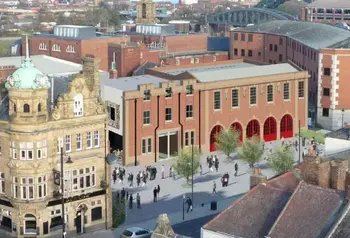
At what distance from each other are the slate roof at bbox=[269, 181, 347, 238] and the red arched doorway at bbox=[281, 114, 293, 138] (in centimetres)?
5028

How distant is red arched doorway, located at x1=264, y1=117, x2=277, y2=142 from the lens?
84.9m

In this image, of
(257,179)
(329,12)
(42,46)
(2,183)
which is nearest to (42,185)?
(2,183)

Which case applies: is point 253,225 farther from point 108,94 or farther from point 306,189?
point 108,94

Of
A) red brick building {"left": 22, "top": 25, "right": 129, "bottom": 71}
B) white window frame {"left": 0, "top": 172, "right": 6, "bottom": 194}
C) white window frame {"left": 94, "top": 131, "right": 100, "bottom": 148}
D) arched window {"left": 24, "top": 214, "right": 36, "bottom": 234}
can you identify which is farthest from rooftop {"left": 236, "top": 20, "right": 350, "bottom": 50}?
arched window {"left": 24, "top": 214, "right": 36, "bottom": 234}

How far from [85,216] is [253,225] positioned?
20.9 m

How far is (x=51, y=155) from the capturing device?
54.1 metres

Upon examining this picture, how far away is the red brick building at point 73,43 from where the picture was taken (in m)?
109

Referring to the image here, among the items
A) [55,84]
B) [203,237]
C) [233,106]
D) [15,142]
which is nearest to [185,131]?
[233,106]

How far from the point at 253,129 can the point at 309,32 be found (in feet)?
98.2

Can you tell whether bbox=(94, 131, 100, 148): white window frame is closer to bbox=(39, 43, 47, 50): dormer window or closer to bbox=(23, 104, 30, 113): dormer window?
bbox=(23, 104, 30, 113): dormer window

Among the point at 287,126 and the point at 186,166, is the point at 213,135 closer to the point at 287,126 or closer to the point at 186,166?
the point at 287,126

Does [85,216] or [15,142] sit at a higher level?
[15,142]

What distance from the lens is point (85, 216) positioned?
55.4m

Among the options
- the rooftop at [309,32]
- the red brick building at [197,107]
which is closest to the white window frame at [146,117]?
the red brick building at [197,107]
